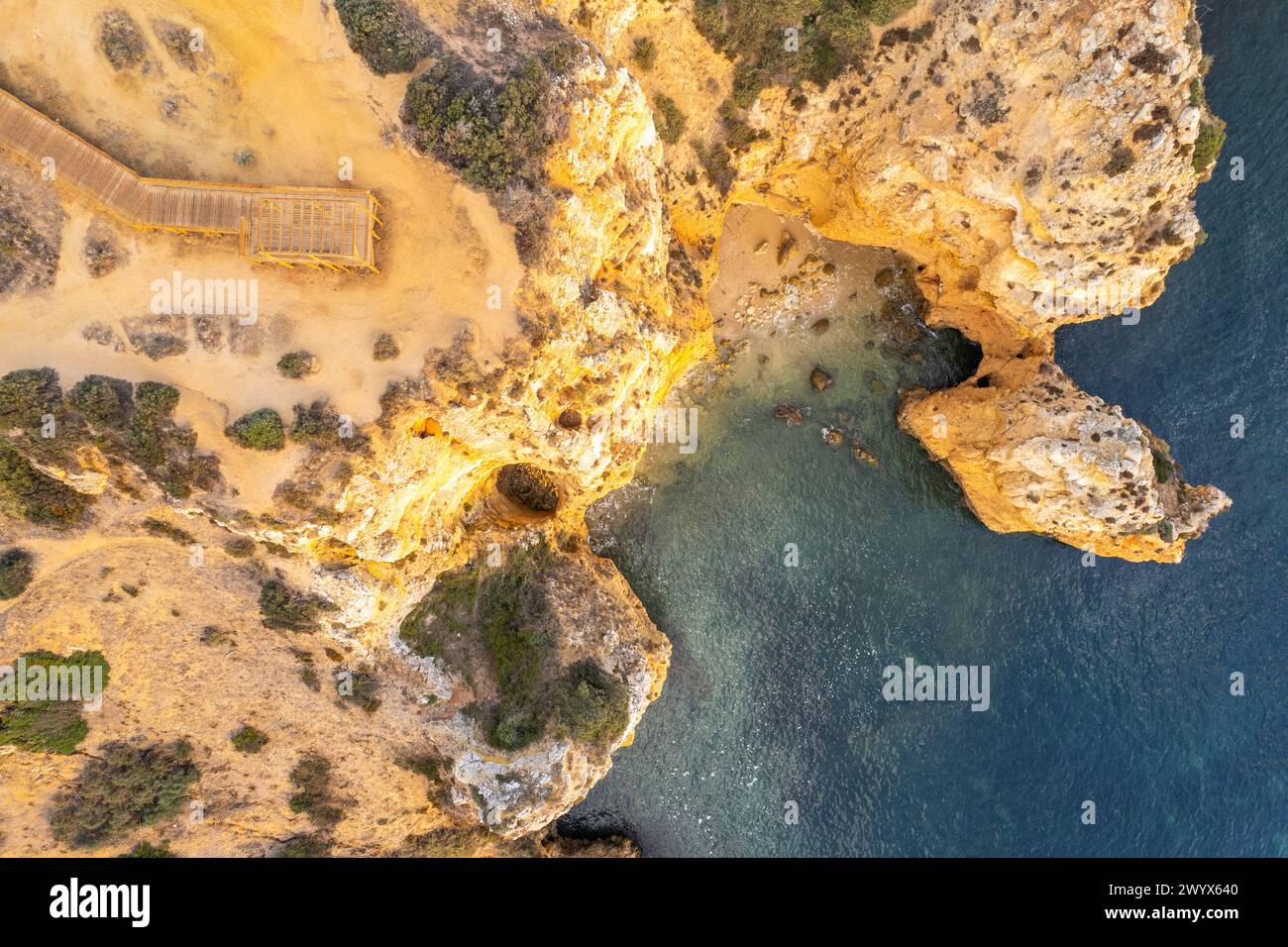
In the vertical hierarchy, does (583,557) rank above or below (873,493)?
below

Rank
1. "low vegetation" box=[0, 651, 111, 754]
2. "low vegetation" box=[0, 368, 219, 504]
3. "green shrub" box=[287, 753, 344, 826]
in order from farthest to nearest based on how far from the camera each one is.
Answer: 1. "green shrub" box=[287, 753, 344, 826]
2. "low vegetation" box=[0, 651, 111, 754]
3. "low vegetation" box=[0, 368, 219, 504]

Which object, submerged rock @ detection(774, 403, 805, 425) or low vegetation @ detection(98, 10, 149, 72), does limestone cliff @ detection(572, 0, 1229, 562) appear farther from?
low vegetation @ detection(98, 10, 149, 72)

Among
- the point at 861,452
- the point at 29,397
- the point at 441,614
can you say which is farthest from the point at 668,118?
the point at 29,397

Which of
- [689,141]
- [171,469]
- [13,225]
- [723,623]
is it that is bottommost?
[723,623]

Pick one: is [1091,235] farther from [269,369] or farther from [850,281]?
[269,369]

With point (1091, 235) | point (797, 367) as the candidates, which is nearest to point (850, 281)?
point (797, 367)

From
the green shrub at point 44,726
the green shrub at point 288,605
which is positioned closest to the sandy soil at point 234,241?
the green shrub at point 288,605

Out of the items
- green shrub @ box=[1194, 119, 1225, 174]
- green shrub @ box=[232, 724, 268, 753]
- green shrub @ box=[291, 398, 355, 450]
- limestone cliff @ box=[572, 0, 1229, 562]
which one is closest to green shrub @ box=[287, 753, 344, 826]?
green shrub @ box=[232, 724, 268, 753]

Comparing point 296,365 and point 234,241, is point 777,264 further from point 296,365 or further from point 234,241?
point 234,241
